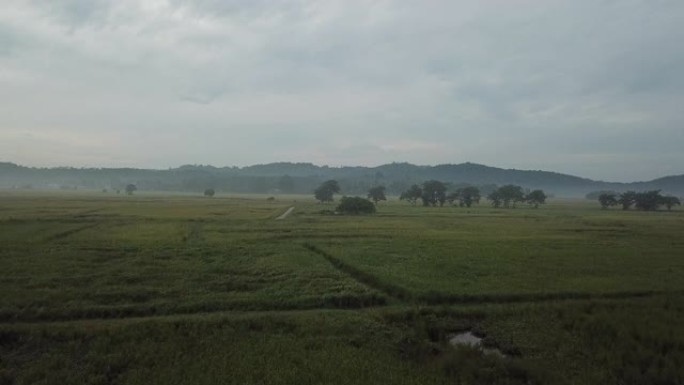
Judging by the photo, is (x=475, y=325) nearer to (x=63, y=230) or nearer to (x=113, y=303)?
(x=113, y=303)

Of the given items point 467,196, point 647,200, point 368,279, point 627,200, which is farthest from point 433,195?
point 368,279

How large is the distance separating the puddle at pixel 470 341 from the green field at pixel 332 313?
1.32 feet

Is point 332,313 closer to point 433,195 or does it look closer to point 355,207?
point 355,207

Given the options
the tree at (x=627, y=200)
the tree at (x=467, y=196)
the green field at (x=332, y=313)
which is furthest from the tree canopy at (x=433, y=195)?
the green field at (x=332, y=313)

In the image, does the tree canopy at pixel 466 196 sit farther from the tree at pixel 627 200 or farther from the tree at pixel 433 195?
the tree at pixel 627 200

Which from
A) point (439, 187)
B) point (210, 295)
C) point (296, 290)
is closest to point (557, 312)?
point (296, 290)

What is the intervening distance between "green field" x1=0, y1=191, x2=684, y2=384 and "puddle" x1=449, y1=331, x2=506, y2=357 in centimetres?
40

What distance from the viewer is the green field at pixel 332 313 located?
1396cm

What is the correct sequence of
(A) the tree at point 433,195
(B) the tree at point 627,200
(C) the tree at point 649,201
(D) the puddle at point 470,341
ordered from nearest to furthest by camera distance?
(D) the puddle at point 470,341 < (C) the tree at point 649,201 < (B) the tree at point 627,200 < (A) the tree at point 433,195

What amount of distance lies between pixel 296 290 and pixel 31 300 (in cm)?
1166

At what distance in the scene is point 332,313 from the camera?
19.5 meters

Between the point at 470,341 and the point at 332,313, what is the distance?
5842 millimetres

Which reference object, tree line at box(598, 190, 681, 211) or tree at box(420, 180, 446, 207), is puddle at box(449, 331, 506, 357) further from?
tree line at box(598, 190, 681, 211)

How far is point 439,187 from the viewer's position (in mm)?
114688
